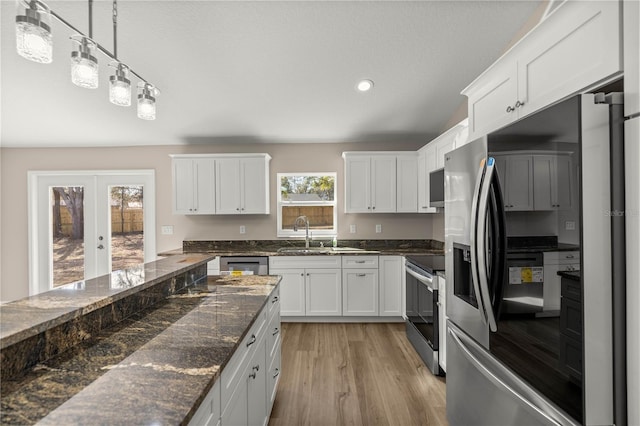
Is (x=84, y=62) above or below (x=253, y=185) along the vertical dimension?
above

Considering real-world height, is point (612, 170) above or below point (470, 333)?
above

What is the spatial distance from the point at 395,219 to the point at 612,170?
3647mm

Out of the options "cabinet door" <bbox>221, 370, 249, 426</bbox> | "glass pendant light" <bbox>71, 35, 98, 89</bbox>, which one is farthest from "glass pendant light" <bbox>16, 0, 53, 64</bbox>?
"cabinet door" <bbox>221, 370, 249, 426</bbox>

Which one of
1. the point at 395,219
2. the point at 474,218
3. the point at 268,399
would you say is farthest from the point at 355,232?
the point at 474,218

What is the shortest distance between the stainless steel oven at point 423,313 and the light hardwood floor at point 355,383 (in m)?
0.11

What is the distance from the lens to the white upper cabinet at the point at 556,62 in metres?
1.07

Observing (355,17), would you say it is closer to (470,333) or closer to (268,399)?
(470,333)

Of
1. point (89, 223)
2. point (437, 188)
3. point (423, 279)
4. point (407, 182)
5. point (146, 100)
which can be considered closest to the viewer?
point (146, 100)

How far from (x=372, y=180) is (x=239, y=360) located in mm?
3292

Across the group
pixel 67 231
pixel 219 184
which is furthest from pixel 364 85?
pixel 67 231

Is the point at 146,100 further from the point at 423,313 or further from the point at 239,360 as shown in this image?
the point at 423,313

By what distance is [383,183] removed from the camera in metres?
4.24

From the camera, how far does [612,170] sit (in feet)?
3.17

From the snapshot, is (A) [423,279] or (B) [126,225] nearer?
(A) [423,279]
